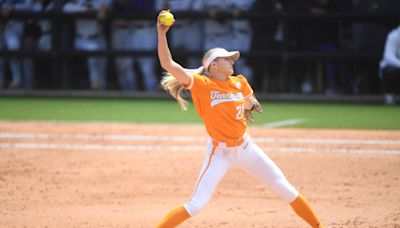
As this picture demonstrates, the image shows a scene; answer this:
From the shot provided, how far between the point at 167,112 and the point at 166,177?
5.80 meters

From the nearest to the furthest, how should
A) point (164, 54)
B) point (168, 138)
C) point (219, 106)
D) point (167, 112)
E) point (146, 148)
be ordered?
1. point (164, 54)
2. point (219, 106)
3. point (146, 148)
4. point (168, 138)
5. point (167, 112)

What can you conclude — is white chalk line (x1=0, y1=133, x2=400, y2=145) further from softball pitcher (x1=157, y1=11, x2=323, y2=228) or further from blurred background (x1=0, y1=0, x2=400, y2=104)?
softball pitcher (x1=157, y1=11, x2=323, y2=228)

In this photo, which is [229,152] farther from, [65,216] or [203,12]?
[203,12]

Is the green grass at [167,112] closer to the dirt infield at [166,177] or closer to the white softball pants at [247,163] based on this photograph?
the dirt infield at [166,177]

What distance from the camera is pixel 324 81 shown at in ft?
52.6

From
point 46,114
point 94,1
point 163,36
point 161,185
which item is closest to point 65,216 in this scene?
point 161,185

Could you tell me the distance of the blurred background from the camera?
1547cm

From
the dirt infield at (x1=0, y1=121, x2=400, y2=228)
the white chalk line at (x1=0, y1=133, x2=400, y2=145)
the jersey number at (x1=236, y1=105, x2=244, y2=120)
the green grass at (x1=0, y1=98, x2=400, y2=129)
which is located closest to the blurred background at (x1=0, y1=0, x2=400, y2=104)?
the green grass at (x1=0, y1=98, x2=400, y2=129)

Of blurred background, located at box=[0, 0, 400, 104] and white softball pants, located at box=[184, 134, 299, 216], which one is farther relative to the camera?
blurred background, located at box=[0, 0, 400, 104]

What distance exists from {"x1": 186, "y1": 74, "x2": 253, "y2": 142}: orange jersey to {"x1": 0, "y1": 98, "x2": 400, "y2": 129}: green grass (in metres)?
6.68

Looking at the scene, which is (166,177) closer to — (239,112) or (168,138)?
(168,138)

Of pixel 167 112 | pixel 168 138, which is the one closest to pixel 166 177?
pixel 168 138

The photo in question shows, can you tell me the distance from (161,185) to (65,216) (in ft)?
5.45

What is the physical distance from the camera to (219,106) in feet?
17.7
